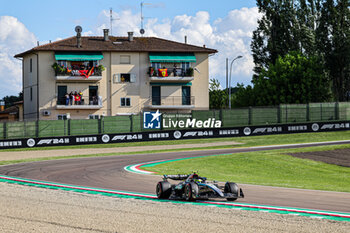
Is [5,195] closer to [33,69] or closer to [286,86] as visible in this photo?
[33,69]

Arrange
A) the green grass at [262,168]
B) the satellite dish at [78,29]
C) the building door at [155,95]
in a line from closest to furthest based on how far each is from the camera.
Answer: the green grass at [262,168]
the satellite dish at [78,29]
the building door at [155,95]

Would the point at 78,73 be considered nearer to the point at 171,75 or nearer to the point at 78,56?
the point at 78,56

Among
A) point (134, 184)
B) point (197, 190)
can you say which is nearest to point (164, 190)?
point (197, 190)

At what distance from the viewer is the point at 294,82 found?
71250mm

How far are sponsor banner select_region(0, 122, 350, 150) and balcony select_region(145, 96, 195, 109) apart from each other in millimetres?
14214

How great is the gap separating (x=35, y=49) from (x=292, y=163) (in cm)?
3979

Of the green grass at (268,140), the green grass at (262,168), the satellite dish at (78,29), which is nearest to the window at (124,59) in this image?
the satellite dish at (78,29)

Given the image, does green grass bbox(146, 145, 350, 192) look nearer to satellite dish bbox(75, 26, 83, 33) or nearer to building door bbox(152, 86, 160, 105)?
building door bbox(152, 86, 160, 105)

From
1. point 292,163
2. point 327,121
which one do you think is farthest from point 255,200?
point 327,121

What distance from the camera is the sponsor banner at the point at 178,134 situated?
145 feet

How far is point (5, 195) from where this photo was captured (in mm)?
15797

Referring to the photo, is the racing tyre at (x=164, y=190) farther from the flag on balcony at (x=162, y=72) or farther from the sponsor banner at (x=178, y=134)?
the flag on balcony at (x=162, y=72)

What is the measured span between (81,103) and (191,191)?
5004 centimetres

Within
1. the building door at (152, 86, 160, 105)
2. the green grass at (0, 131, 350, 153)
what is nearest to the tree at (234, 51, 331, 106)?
the building door at (152, 86, 160, 105)
